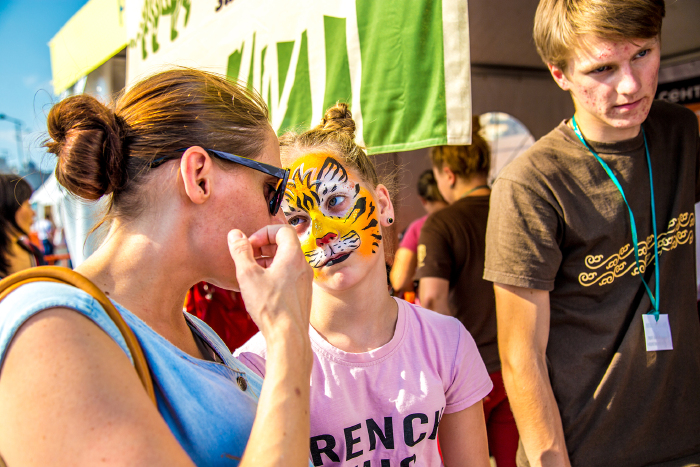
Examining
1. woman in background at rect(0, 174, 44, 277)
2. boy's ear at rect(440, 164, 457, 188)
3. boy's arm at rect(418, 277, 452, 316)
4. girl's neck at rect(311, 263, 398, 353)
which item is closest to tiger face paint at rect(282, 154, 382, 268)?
girl's neck at rect(311, 263, 398, 353)

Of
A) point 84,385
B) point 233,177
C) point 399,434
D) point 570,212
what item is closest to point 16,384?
point 84,385

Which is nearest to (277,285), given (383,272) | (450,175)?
(383,272)

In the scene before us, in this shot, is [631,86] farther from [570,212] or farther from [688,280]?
[688,280]

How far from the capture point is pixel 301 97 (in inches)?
98.1

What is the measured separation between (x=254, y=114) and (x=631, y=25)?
117cm

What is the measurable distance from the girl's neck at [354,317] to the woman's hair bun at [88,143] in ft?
2.40

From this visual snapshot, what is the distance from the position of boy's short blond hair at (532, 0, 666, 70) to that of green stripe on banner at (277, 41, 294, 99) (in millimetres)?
1283

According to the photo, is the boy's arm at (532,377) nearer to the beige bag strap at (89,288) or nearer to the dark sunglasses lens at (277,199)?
the dark sunglasses lens at (277,199)

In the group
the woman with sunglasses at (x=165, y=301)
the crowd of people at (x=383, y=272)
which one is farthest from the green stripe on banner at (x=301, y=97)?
the woman with sunglasses at (x=165, y=301)

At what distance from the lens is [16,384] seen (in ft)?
2.33

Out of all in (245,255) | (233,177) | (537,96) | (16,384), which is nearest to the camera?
(16,384)

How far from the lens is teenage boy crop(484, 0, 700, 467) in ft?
5.16

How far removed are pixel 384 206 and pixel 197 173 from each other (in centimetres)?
86

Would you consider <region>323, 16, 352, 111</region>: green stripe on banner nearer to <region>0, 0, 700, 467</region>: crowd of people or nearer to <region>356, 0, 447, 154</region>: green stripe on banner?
<region>356, 0, 447, 154</region>: green stripe on banner
